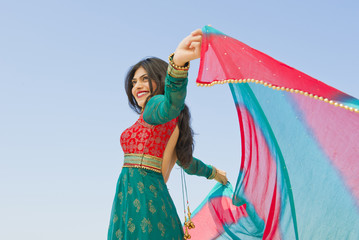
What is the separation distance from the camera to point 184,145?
2781mm

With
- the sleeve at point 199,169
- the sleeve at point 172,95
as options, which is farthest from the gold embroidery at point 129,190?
the sleeve at point 199,169

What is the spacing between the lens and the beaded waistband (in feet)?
8.22

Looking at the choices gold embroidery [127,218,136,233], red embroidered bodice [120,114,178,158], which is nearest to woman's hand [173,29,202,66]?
red embroidered bodice [120,114,178,158]

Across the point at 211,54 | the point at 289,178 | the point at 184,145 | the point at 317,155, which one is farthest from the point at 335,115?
the point at 184,145

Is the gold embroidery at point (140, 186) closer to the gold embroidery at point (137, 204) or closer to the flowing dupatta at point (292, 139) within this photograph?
the gold embroidery at point (137, 204)

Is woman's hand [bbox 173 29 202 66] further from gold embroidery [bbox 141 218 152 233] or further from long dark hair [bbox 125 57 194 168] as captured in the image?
gold embroidery [bbox 141 218 152 233]

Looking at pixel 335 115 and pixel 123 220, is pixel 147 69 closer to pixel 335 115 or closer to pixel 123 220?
pixel 123 220

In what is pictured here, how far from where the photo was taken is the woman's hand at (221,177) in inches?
136

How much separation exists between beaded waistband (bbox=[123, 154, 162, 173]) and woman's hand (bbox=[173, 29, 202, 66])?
64 cm

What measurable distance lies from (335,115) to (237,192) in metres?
1.02

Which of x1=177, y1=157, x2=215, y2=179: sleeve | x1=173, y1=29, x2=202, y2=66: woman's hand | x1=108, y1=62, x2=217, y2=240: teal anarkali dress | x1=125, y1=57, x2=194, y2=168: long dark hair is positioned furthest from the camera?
x1=177, y1=157, x2=215, y2=179: sleeve

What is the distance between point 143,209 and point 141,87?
0.87 m

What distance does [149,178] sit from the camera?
2479 mm

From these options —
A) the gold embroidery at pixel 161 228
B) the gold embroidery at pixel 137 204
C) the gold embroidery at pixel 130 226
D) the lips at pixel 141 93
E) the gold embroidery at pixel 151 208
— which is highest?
the lips at pixel 141 93
